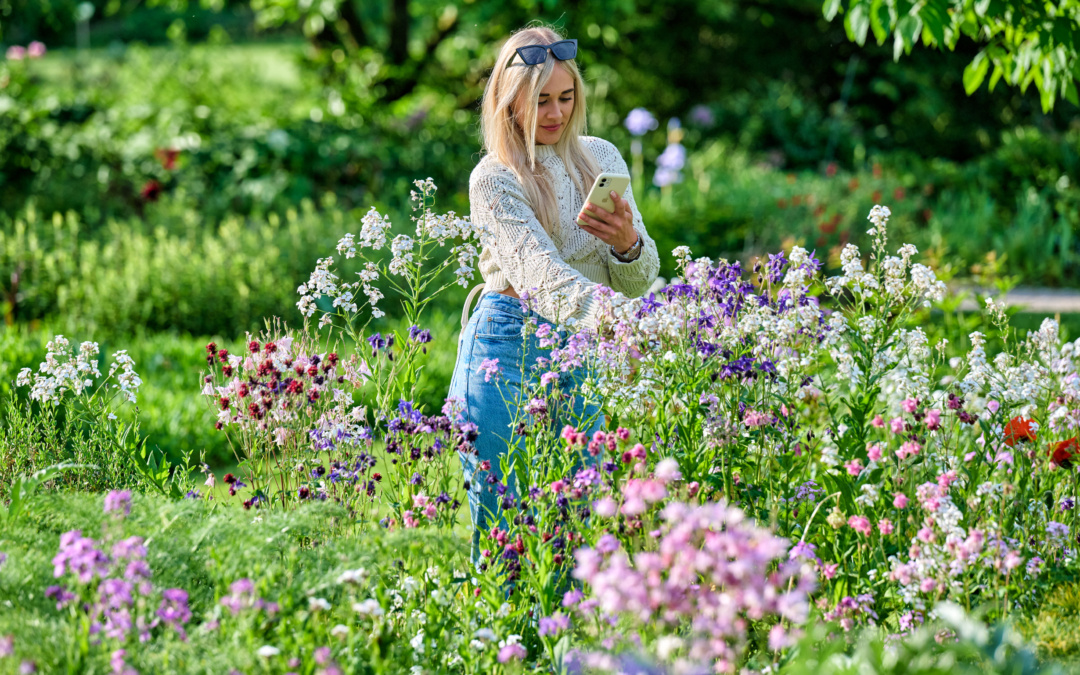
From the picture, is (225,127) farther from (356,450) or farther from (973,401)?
(973,401)

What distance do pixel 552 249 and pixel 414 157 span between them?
7.89m

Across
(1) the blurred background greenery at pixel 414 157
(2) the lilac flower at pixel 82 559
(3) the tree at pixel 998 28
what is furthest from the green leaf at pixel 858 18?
(2) the lilac flower at pixel 82 559

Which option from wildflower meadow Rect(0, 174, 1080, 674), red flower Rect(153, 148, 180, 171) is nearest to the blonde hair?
wildflower meadow Rect(0, 174, 1080, 674)

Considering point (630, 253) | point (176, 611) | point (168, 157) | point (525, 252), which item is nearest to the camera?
Result: point (176, 611)

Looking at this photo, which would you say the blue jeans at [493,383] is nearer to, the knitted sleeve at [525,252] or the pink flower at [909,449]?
the knitted sleeve at [525,252]

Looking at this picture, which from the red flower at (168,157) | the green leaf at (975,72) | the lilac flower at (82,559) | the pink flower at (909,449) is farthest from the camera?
the red flower at (168,157)

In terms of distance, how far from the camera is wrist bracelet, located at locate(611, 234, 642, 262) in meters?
→ 2.97

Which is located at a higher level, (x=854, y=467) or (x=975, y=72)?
(x=975, y=72)

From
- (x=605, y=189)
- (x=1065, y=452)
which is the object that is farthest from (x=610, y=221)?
(x=1065, y=452)

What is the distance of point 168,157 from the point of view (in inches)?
371

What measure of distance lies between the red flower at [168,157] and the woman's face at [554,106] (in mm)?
7384

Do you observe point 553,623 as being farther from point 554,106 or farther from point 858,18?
point 858,18

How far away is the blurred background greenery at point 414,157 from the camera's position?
6652 millimetres

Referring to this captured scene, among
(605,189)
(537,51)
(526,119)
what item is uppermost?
(537,51)
